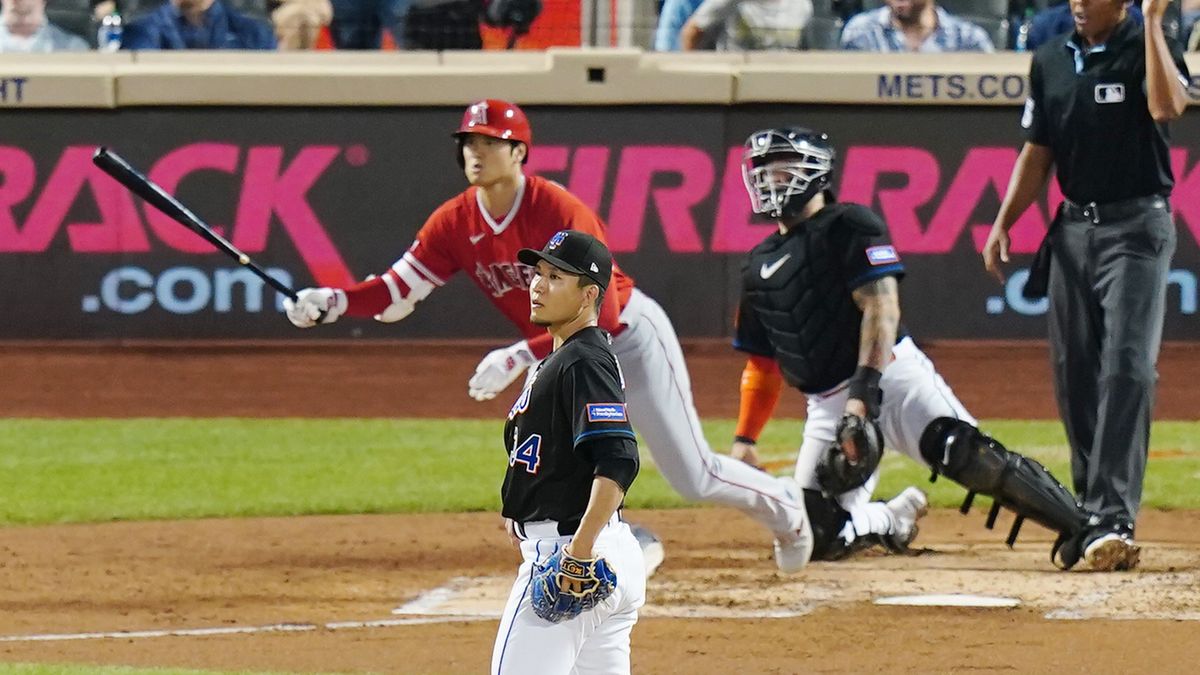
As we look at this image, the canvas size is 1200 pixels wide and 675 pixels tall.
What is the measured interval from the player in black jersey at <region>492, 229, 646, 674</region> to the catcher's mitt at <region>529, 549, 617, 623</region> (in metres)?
0.04

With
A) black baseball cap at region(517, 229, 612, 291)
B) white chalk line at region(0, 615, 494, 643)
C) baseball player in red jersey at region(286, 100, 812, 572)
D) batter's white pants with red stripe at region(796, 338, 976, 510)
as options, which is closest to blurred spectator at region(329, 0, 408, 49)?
baseball player in red jersey at region(286, 100, 812, 572)

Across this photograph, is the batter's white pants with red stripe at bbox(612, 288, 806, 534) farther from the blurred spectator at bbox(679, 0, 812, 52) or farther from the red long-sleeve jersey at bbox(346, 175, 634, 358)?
the blurred spectator at bbox(679, 0, 812, 52)

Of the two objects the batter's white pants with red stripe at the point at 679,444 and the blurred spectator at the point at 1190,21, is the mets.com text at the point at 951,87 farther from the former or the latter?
the batter's white pants with red stripe at the point at 679,444

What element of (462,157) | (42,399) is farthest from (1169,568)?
(42,399)

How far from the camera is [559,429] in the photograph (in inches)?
154

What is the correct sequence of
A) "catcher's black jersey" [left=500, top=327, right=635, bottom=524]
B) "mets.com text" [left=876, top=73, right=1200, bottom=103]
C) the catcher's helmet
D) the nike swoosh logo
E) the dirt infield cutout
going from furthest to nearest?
"mets.com text" [left=876, top=73, right=1200, bottom=103] < the nike swoosh logo < the catcher's helmet < the dirt infield cutout < "catcher's black jersey" [left=500, top=327, right=635, bottom=524]

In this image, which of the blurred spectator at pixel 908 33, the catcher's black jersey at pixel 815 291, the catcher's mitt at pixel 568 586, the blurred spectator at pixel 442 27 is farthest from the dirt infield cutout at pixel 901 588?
the blurred spectator at pixel 442 27

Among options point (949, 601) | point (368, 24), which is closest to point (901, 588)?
point (949, 601)

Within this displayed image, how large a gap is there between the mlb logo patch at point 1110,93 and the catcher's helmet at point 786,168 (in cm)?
94

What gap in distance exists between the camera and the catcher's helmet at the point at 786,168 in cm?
663

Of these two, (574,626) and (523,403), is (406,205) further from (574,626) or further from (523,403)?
(574,626)

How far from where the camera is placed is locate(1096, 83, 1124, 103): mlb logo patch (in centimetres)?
652

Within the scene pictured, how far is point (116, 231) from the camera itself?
12891mm

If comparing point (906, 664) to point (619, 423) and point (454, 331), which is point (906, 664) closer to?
point (619, 423)
